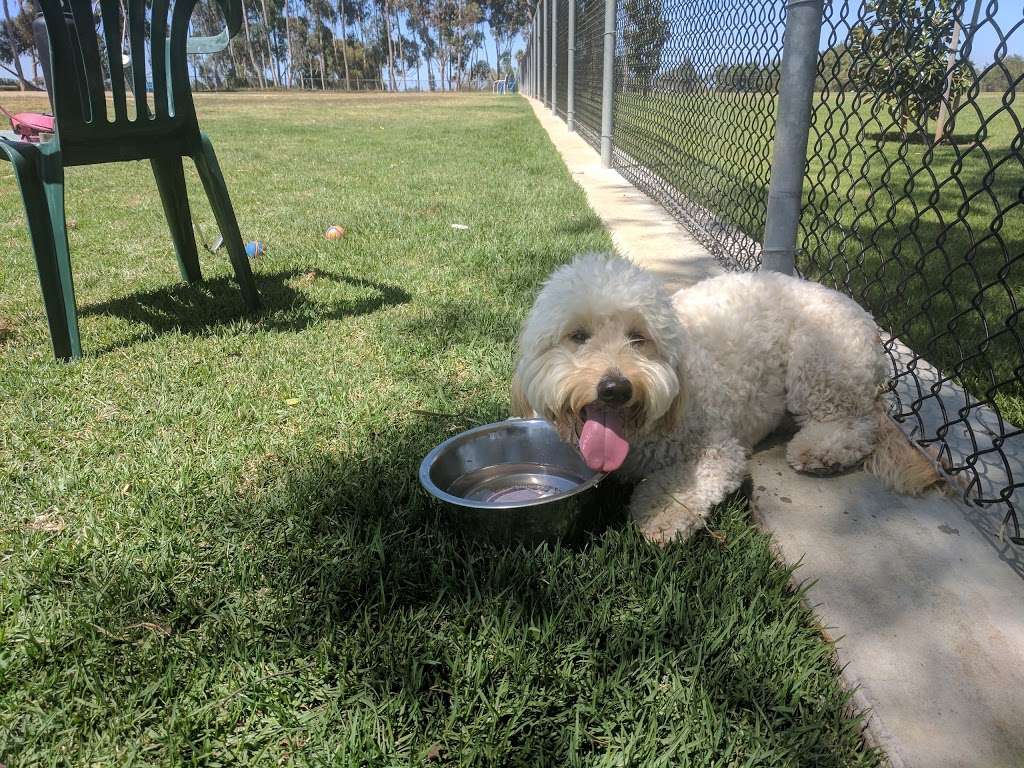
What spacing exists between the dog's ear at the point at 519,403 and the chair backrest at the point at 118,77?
254 centimetres

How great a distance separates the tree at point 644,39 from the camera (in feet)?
24.7

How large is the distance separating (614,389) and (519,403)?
0.52 meters

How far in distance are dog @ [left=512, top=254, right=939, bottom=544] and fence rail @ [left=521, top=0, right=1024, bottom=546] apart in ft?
0.80

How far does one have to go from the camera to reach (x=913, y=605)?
1.86 metres

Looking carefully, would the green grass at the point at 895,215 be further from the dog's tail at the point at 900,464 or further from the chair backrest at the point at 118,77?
the chair backrest at the point at 118,77

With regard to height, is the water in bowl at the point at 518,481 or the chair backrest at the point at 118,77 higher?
the chair backrest at the point at 118,77

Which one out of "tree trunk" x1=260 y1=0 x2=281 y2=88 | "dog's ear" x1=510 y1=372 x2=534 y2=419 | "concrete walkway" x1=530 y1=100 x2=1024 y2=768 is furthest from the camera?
"tree trunk" x1=260 y1=0 x2=281 y2=88

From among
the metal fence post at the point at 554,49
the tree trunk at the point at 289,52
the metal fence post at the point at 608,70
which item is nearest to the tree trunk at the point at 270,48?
the tree trunk at the point at 289,52

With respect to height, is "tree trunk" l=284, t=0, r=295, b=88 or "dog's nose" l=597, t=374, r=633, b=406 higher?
"tree trunk" l=284, t=0, r=295, b=88

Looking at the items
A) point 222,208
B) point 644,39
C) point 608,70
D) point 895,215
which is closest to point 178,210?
point 222,208

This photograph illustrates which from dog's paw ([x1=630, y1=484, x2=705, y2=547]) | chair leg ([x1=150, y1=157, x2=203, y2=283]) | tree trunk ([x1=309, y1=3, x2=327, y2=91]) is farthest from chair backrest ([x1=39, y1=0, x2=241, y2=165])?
tree trunk ([x1=309, y1=3, x2=327, y2=91])

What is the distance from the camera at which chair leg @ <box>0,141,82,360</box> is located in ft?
10.8

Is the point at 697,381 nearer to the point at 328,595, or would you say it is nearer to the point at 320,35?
the point at 328,595

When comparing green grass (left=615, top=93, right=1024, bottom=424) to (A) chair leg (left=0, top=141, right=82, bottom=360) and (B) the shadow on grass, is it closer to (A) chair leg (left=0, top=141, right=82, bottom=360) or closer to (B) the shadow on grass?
(B) the shadow on grass
